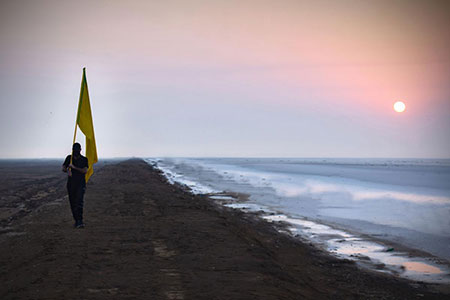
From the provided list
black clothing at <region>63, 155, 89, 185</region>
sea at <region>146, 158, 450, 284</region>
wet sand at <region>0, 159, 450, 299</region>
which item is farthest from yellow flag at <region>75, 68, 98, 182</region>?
sea at <region>146, 158, 450, 284</region>

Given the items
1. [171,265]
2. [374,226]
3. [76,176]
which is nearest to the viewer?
[171,265]

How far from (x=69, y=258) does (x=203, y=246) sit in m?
3.00

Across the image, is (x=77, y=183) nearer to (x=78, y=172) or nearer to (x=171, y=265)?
(x=78, y=172)

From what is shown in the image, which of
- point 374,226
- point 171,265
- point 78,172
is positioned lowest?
point 374,226

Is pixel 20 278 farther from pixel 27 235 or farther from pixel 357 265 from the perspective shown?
pixel 357 265

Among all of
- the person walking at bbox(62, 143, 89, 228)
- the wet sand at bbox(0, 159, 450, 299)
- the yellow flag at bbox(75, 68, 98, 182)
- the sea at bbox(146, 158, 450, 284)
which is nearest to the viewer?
the wet sand at bbox(0, 159, 450, 299)

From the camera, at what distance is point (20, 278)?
6.80m

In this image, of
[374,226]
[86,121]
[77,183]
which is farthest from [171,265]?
[374,226]

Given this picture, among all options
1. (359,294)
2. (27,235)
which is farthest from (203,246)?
(27,235)

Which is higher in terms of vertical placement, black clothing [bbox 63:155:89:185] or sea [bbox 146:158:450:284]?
black clothing [bbox 63:155:89:185]

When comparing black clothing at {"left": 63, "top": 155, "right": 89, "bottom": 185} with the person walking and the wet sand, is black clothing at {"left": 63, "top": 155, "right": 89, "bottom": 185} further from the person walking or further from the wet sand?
the wet sand

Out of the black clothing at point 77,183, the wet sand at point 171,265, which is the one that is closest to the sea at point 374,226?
the wet sand at point 171,265

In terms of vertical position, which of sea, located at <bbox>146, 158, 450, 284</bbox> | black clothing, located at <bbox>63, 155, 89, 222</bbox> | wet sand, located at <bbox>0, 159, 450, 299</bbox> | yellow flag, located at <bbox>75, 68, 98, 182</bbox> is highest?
yellow flag, located at <bbox>75, 68, 98, 182</bbox>

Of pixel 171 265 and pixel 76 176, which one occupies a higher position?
pixel 76 176
